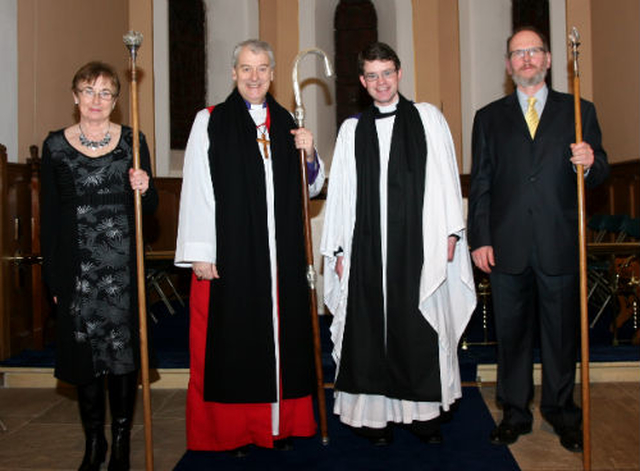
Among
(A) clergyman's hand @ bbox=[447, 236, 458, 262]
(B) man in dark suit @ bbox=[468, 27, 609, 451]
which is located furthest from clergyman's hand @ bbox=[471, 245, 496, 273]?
(A) clergyman's hand @ bbox=[447, 236, 458, 262]

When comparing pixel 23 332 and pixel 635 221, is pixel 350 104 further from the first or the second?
pixel 23 332

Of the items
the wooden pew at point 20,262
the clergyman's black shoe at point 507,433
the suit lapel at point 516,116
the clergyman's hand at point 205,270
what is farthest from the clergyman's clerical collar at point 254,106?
the wooden pew at point 20,262

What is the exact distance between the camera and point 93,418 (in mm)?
3062

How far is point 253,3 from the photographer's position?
868cm

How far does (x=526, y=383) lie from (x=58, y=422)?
9.35ft

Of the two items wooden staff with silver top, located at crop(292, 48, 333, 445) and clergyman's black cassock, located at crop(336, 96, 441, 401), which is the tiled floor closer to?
clergyman's black cassock, located at crop(336, 96, 441, 401)

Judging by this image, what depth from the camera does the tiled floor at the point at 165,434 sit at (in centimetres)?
325

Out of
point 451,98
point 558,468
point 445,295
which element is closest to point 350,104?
point 451,98

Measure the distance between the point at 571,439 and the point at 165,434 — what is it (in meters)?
2.26

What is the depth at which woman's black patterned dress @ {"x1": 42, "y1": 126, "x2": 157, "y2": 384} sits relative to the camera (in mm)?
2924

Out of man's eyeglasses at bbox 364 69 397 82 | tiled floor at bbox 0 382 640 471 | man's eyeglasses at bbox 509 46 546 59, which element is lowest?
tiled floor at bbox 0 382 640 471

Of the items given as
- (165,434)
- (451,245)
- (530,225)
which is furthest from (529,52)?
(165,434)

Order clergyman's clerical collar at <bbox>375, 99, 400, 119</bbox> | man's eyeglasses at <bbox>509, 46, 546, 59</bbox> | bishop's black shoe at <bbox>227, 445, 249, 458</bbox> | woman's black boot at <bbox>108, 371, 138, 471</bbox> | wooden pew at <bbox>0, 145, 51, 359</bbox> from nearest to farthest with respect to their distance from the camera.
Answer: woman's black boot at <bbox>108, 371, 138, 471</bbox>, man's eyeglasses at <bbox>509, 46, 546, 59</bbox>, bishop's black shoe at <bbox>227, 445, 249, 458</bbox>, clergyman's clerical collar at <bbox>375, 99, 400, 119</bbox>, wooden pew at <bbox>0, 145, 51, 359</bbox>

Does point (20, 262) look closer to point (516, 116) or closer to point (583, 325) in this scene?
point (516, 116)
